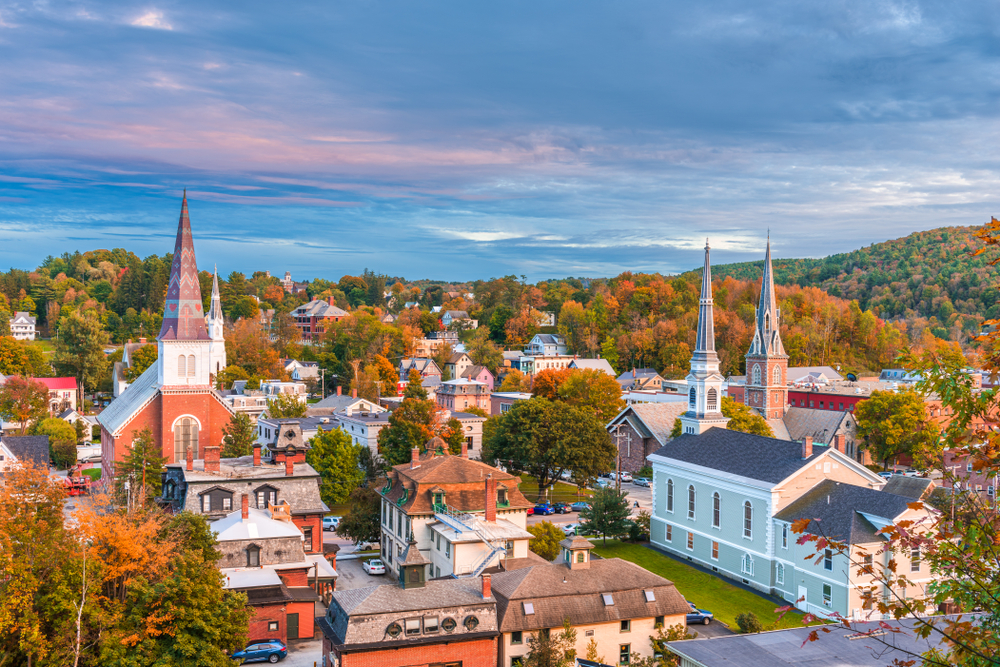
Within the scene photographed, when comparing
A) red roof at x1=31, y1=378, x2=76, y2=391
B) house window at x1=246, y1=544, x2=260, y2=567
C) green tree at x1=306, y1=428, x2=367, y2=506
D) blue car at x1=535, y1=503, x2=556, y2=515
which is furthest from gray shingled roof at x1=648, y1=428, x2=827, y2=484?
red roof at x1=31, y1=378, x2=76, y2=391

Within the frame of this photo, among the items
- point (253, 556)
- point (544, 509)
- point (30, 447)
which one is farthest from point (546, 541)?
point (30, 447)

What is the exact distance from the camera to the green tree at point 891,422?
6938 cm

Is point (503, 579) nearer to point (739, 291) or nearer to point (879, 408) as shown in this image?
point (879, 408)

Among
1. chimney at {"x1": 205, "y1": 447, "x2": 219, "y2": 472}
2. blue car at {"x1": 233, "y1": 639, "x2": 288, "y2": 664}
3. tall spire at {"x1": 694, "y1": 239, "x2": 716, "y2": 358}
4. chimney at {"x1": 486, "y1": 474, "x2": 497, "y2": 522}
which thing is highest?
tall spire at {"x1": 694, "y1": 239, "x2": 716, "y2": 358}

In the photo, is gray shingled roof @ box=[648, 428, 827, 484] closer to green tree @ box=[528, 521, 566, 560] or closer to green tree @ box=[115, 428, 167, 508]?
green tree @ box=[528, 521, 566, 560]

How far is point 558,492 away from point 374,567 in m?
25.1

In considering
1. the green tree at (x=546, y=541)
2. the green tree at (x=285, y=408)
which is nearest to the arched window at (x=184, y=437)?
the green tree at (x=285, y=408)

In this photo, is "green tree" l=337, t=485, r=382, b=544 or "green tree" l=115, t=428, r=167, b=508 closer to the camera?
"green tree" l=115, t=428, r=167, b=508

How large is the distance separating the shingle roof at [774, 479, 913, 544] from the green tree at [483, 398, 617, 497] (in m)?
23.1

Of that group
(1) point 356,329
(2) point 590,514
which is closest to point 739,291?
(1) point 356,329

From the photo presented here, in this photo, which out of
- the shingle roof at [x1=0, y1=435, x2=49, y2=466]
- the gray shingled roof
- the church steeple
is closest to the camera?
the gray shingled roof

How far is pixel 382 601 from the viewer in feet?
92.5

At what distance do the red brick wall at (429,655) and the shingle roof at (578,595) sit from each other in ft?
3.44

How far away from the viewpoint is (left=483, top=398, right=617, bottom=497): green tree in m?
62.5
